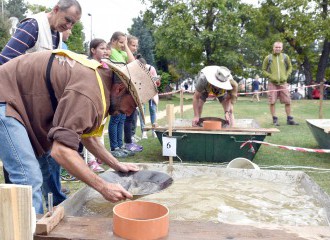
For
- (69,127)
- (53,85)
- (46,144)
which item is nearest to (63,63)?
(53,85)

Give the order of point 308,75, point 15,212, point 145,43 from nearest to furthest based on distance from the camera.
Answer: point 15,212
point 308,75
point 145,43

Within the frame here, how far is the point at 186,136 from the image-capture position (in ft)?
19.4

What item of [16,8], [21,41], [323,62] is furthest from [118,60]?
[16,8]

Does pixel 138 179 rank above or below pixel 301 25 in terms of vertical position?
below

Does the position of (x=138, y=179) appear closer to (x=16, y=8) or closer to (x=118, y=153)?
(x=118, y=153)

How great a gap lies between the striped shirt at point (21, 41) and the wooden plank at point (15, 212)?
2036 millimetres

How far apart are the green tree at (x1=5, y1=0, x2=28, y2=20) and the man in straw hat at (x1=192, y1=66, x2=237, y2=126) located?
5431cm

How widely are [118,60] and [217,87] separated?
149 cm

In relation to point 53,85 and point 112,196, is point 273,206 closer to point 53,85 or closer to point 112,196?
point 112,196

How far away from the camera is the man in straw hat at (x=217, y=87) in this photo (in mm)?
5832

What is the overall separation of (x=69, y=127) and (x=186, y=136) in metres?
3.97

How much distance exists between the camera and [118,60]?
5.60 metres

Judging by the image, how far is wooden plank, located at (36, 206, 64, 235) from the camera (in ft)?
6.07

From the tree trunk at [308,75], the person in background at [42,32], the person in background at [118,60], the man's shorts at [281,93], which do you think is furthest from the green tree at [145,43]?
the person in background at [42,32]
